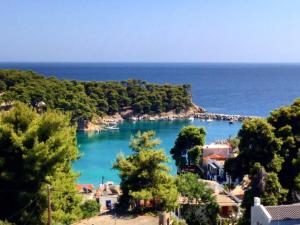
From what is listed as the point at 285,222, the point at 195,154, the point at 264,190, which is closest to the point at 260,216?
the point at 285,222

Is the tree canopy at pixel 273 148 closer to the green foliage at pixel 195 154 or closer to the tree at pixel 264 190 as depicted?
the tree at pixel 264 190

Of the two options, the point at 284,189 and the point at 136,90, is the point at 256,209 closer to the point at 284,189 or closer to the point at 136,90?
the point at 284,189

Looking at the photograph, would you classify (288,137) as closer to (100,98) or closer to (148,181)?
(148,181)

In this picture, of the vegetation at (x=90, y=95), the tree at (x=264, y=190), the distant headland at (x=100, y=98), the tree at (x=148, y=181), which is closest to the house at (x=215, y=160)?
the tree at (x=264, y=190)

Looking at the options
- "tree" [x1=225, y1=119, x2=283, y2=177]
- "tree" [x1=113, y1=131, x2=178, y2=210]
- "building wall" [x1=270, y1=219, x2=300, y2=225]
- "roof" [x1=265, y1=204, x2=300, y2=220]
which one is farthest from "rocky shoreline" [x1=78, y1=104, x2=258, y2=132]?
"building wall" [x1=270, y1=219, x2=300, y2=225]

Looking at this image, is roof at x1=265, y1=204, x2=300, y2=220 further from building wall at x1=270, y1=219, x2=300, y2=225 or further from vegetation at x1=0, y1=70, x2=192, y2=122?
vegetation at x1=0, y1=70, x2=192, y2=122
